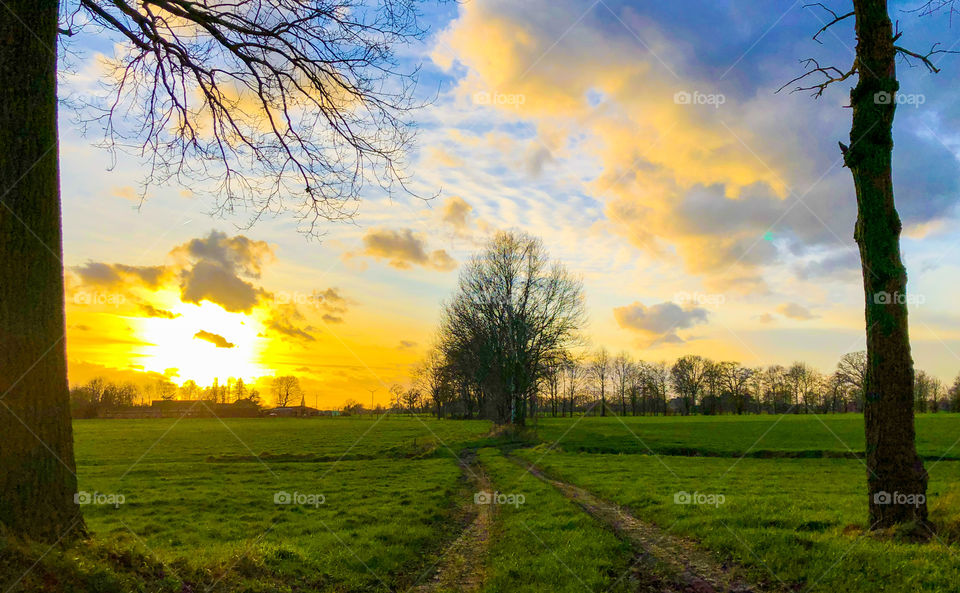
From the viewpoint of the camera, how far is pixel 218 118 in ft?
29.3

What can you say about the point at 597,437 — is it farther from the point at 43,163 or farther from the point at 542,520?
the point at 43,163

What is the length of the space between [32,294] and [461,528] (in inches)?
353

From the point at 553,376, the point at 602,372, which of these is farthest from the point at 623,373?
the point at 553,376

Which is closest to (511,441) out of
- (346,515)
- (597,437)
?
(597,437)

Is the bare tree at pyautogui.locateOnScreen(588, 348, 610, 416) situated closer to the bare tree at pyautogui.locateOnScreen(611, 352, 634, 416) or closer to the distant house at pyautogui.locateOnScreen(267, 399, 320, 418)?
the bare tree at pyautogui.locateOnScreen(611, 352, 634, 416)

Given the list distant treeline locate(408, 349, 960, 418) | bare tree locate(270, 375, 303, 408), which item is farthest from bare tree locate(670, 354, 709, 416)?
bare tree locate(270, 375, 303, 408)

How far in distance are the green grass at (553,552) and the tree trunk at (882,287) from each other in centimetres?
416

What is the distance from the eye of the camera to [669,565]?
7.89 m

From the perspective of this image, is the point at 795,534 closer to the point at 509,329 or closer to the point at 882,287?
the point at 882,287

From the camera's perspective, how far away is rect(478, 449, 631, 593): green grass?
7.16 m

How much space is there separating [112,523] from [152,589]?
1095 cm

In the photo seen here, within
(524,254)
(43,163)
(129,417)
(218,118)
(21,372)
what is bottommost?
(129,417)
